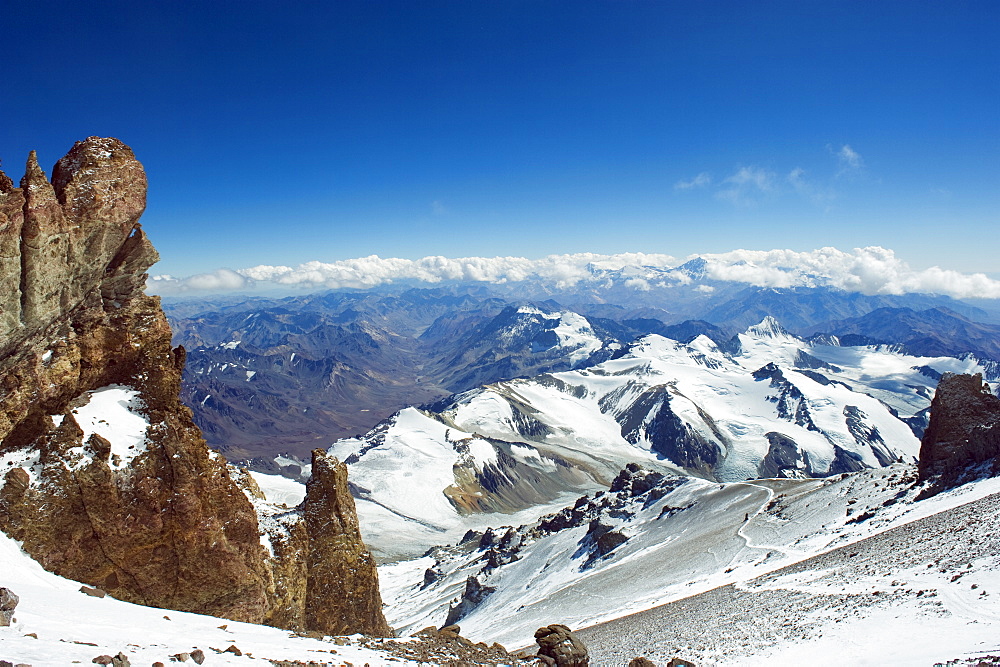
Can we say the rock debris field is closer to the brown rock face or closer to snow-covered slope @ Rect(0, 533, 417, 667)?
the brown rock face

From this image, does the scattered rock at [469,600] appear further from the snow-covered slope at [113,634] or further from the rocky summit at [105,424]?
the snow-covered slope at [113,634]

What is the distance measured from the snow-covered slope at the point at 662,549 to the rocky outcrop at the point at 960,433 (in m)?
3.59

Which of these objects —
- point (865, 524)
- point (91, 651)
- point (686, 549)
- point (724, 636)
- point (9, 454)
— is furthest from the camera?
point (686, 549)

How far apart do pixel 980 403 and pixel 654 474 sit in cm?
7485

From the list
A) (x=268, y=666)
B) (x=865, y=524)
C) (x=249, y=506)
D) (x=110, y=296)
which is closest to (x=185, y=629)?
(x=268, y=666)

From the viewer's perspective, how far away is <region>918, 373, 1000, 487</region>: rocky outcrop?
46438 millimetres

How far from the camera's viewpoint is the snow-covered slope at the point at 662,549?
44.0 metres

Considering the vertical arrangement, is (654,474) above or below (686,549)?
below

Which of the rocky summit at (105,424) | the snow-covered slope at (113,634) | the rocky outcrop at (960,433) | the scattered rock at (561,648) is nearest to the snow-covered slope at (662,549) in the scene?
the rocky outcrop at (960,433)

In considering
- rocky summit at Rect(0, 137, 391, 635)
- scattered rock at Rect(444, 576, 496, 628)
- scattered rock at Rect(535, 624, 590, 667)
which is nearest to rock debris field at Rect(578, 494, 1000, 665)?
scattered rock at Rect(535, 624, 590, 667)

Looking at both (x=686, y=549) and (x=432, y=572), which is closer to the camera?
(x=686, y=549)

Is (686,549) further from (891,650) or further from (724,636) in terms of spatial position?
(891,650)

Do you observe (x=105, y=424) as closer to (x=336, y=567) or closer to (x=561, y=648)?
(x=336, y=567)

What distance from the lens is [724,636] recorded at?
2944cm
